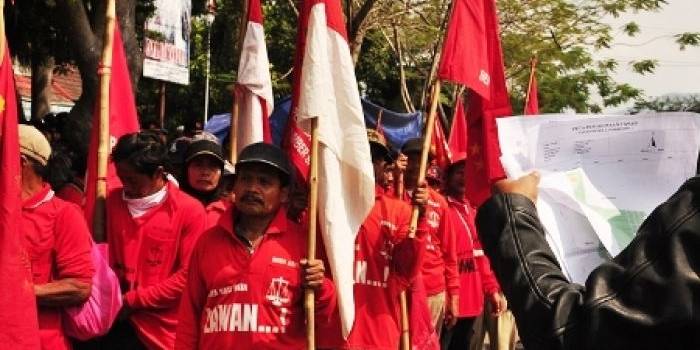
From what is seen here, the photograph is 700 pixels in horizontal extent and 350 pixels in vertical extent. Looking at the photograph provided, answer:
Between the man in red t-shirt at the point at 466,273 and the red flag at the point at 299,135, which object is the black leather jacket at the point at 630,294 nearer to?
the red flag at the point at 299,135

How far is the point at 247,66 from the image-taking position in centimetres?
Answer: 689

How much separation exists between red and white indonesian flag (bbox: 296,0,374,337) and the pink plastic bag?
94 cm

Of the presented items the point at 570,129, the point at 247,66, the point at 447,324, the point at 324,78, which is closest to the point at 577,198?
the point at 570,129

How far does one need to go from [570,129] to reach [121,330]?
3.22m

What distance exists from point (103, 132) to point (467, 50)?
2.06 m

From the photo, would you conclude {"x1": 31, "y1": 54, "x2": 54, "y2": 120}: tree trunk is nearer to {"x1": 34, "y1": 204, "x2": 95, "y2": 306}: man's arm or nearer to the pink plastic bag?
the pink plastic bag

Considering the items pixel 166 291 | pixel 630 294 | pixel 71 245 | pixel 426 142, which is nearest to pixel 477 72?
pixel 426 142

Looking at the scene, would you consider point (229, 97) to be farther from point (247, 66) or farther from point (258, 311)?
point (258, 311)

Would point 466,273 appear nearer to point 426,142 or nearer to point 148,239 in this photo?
point 426,142

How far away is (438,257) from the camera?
24.9 ft

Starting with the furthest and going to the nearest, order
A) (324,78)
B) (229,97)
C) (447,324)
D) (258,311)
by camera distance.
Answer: (229,97)
(447,324)
(324,78)
(258,311)

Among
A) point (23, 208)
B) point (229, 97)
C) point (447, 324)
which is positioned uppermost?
point (229, 97)

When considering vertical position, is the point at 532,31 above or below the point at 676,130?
above

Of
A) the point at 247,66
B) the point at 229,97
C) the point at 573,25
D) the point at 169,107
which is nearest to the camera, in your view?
the point at 247,66
